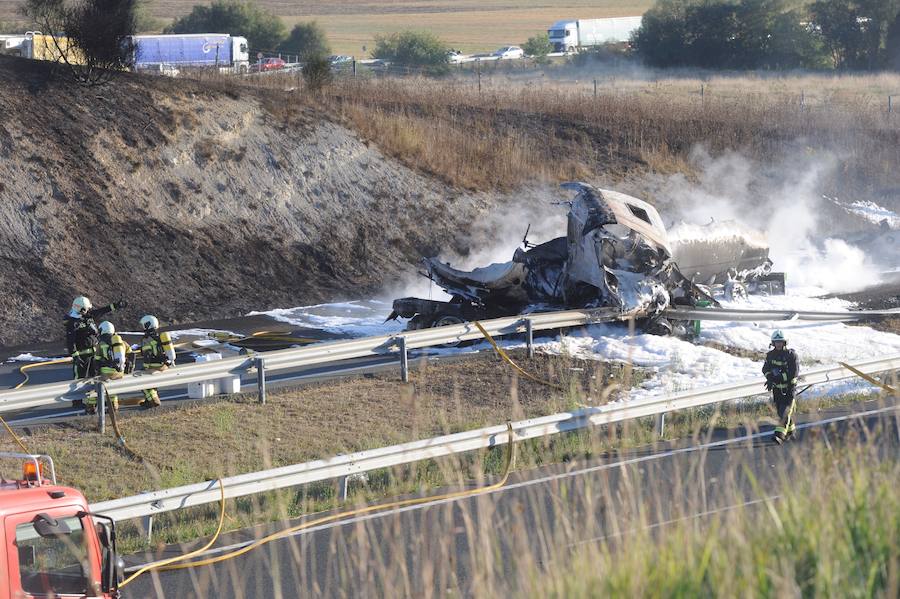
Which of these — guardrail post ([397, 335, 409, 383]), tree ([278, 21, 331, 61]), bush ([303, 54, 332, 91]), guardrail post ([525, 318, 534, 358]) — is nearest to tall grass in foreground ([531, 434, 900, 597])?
guardrail post ([397, 335, 409, 383])

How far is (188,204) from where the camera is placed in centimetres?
2792

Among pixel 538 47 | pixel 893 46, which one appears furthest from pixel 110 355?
pixel 538 47

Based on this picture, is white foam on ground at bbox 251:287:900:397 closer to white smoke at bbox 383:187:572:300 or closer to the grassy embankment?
the grassy embankment

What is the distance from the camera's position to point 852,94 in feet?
169

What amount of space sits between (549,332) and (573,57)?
55.6 metres

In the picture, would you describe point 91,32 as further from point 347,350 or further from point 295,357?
point 295,357

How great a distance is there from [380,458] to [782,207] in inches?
1103

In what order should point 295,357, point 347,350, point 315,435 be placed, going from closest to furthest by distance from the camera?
1. point 315,435
2. point 295,357
3. point 347,350

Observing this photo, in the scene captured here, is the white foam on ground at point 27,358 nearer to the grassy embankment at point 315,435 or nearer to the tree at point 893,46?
the grassy embankment at point 315,435

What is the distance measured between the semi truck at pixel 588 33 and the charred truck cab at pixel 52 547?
7306 centimetres

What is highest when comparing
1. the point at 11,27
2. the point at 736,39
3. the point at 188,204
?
the point at 11,27

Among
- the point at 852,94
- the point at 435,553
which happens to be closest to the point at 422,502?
the point at 435,553

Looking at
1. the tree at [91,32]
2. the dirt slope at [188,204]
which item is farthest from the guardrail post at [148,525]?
the tree at [91,32]

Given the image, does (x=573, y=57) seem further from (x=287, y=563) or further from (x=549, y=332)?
(x=287, y=563)
